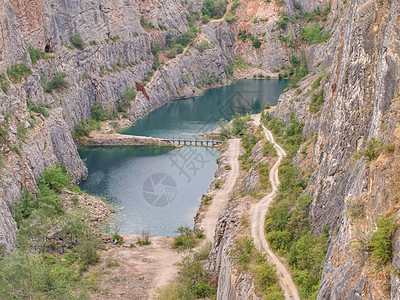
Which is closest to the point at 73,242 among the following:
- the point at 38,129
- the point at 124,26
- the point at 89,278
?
the point at 89,278

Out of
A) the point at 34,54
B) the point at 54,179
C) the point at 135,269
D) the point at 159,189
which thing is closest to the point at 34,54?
the point at 34,54

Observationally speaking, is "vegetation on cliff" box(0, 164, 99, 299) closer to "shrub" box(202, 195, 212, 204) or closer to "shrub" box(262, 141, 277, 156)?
"shrub" box(202, 195, 212, 204)

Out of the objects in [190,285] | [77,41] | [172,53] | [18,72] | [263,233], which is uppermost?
[77,41]

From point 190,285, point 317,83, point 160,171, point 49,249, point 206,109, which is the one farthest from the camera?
point 206,109

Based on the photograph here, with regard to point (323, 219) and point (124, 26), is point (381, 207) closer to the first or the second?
point (323, 219)

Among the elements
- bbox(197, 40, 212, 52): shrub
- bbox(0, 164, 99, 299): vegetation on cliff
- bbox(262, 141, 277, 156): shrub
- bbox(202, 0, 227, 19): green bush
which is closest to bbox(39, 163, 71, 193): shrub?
bbox(0, 164, 99, 299): vegetation on cliff

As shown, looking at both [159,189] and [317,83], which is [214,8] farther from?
[159,189]

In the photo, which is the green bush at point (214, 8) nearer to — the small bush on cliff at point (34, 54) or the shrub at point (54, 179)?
the small bush on cliff at point (34, 54)
